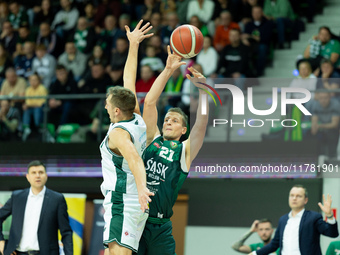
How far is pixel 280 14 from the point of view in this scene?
1364 cm

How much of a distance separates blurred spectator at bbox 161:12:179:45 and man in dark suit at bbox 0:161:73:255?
18.7 feet

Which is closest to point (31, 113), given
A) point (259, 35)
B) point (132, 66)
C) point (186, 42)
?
point (259, 35)

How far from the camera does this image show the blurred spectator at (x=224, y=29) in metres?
13.3

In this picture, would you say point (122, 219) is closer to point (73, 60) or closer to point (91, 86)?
point (91, 86)

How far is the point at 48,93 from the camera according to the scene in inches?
534

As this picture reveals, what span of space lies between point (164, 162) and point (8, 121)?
7.11 meters

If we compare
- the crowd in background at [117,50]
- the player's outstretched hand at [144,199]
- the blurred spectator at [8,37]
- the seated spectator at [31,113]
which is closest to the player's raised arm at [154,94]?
the player's outstretched hand at [144,199]

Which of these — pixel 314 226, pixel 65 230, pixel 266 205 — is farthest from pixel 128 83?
pixel 266 205

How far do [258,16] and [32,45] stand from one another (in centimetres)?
521

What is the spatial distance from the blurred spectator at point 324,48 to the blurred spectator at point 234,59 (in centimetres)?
113

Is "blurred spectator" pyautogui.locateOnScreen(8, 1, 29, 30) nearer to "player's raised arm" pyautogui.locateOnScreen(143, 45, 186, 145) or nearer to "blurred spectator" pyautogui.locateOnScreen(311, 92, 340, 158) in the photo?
"blurred spectator" pyautogui.locateOnScreen(311, 92, 340, 158)

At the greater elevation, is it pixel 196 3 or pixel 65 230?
pixel 196 3

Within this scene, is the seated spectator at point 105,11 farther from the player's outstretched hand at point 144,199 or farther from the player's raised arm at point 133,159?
the player's outstretched hand at point 144,199

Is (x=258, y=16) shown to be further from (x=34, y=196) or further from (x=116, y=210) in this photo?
(x=116, y=210)
